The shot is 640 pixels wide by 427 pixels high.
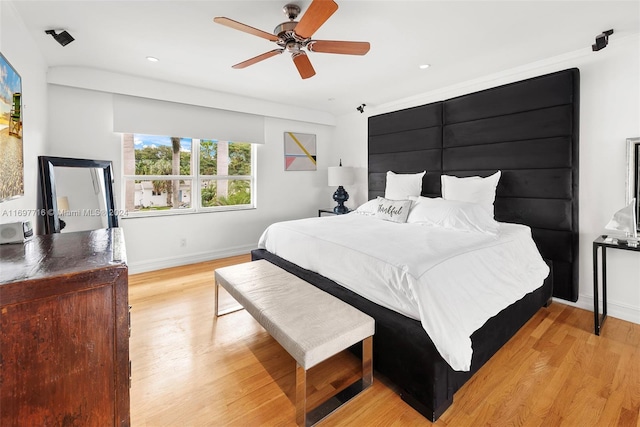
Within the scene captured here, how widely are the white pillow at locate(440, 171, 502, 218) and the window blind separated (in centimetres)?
289

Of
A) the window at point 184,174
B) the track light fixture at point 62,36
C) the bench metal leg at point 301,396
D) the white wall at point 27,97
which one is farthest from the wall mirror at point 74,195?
the bench metal leg at point 301,396

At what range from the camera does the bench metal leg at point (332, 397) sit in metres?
1.44

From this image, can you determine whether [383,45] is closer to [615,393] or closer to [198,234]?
[615,393]

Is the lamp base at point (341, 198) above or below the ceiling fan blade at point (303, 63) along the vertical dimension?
below

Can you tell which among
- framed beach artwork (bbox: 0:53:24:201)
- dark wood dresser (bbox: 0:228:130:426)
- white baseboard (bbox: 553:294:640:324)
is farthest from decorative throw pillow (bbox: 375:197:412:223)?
framed beach artwork (bbox: 0:53:24:201)

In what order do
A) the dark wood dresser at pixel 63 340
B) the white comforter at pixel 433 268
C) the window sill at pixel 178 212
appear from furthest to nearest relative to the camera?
the window sill at pixel 178 212
the white comforter at pixel 433 268
the dark wood dresser at pixel 63 340

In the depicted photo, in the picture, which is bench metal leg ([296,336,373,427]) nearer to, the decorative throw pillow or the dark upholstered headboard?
the decorative throw pillow

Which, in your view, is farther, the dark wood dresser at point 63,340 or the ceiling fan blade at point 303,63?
the ceiling fan blade at point 303,63

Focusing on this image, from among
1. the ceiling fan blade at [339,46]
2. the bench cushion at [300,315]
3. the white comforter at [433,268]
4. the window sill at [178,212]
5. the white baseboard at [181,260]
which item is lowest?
the white baseboard at [181,260]

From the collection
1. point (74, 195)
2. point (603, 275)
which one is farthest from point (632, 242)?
point (74, 195)

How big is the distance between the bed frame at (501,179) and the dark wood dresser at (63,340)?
51.6 inches

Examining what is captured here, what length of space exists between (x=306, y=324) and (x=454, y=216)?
183 centimetres

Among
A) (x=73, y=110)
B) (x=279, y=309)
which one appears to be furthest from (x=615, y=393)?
(x=73, y=110)

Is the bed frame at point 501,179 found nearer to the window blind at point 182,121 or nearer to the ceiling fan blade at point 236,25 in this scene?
the ceiling fan blade at point 236,25
